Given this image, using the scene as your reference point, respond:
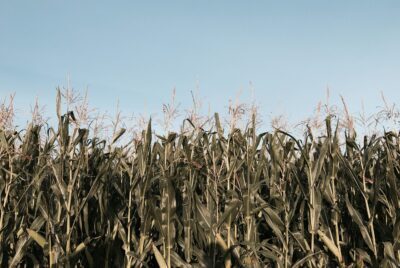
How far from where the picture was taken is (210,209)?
374 cm

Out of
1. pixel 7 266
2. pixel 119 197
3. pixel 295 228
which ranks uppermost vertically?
pixel 119 197

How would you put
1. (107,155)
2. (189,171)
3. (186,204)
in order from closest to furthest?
(186,204), (189,171), (107,155)

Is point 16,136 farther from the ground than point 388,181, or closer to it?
farther from the ground

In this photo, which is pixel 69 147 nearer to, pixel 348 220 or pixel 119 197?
pixel 119 197

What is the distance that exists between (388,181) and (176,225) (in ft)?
6.66

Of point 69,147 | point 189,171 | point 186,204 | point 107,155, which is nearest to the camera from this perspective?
point 186,204

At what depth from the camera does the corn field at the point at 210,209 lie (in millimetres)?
3725

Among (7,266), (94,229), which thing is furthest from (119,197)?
(7,266)

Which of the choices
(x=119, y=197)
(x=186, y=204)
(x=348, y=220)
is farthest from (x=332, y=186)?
(x=119, y=197)

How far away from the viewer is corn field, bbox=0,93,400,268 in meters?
3.72

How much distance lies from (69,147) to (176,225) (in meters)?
1.28

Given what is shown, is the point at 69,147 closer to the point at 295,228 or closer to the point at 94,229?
the point at 94,229

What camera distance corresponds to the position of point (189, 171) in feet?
14.1

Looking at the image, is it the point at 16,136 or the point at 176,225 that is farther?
the point at 16,136
